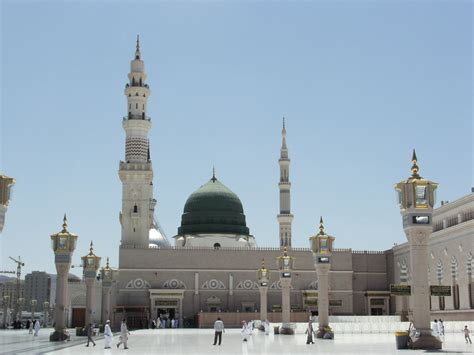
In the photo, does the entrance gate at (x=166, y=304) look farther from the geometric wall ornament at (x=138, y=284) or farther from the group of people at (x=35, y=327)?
the group of people at (x=35, y=327)

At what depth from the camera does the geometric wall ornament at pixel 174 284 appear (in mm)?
52312

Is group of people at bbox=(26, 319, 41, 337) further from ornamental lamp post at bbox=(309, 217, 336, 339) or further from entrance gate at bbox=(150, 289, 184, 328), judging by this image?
ornamental lamp post at bbox=(309, 217, 336, 339)

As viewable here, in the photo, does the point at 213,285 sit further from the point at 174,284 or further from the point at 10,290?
the point at 10,290

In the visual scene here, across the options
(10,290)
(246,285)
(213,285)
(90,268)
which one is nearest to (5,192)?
(90,268)

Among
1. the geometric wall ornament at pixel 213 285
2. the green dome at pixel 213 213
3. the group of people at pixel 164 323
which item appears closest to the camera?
the group of people at pixel 164 323

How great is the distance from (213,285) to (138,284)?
557 cm

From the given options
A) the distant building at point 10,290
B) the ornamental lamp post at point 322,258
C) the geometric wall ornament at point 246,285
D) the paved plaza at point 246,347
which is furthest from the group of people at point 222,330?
the distant building at point 10,290

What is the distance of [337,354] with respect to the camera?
1639 centimetres

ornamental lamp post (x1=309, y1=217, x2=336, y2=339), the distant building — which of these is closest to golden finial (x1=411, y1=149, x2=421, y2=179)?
ornamental lamp post (x1=309, y1=217, x2=336, y2=339)

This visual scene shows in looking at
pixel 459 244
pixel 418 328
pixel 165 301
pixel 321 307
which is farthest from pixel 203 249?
pixel 418 328

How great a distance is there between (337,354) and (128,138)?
4018cm

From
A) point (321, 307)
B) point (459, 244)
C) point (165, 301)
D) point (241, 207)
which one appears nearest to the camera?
point (321, 307)

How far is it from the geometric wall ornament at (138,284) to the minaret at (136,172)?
9.99 ft

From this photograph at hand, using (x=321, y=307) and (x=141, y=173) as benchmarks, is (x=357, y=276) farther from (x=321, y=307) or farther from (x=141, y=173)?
(x=321, y=307)
